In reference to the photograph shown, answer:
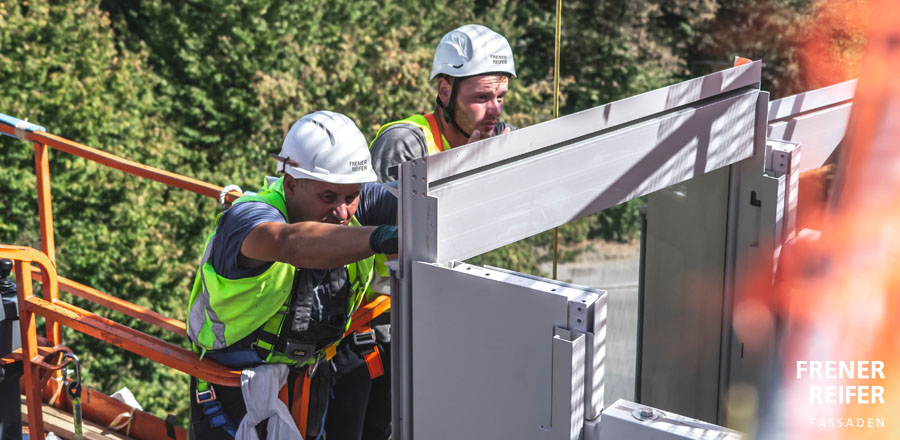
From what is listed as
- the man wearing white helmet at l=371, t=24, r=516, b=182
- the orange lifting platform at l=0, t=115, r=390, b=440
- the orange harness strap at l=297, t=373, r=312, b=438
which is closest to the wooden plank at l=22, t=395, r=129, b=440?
the orange lifting platform at l=0, t=115, r=390, b=440

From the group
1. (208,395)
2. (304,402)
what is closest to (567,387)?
(304,402)

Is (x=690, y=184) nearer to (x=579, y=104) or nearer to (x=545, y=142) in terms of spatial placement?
(x=545, y=142)

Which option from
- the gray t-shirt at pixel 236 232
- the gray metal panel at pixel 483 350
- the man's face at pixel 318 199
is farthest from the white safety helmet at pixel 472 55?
the gray metal panel at pixel 483 350

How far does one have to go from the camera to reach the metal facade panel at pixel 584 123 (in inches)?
97.3

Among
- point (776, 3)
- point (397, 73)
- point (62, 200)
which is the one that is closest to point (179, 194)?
point (62, 200)

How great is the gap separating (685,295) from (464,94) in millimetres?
1347

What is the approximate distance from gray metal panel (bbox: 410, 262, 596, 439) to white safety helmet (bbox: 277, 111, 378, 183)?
0.74 m

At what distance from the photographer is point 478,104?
13.8ft

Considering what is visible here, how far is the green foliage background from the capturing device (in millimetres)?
11438

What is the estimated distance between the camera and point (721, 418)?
368 centimetres

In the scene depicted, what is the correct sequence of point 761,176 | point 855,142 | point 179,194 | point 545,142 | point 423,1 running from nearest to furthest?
point 855,142, point 545,142, point 761,176, point 179,194, point 423,1

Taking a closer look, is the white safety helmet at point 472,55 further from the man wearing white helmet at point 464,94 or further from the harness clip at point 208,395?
the harness clip at point 208,395

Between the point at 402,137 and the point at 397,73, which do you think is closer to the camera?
the point at 402,137

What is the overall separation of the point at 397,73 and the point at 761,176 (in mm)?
10976
